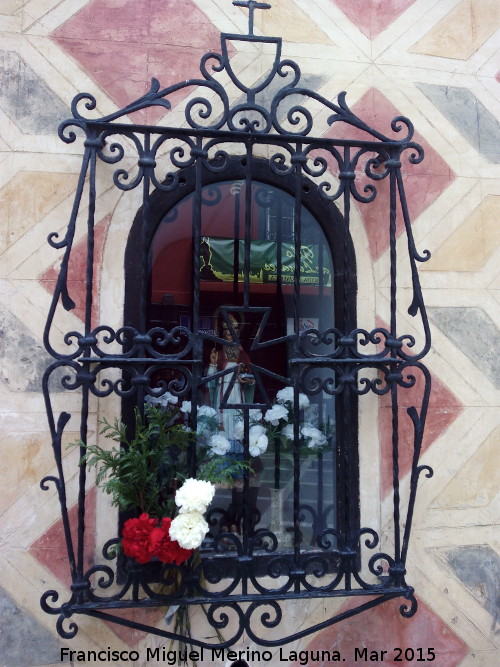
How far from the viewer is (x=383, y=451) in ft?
7.90

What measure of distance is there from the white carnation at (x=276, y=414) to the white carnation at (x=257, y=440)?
0.16 feet

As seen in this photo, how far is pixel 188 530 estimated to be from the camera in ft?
6.33

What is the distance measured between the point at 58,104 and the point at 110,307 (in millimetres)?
840

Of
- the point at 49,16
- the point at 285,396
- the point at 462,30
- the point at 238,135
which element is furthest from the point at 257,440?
the point at 462,30

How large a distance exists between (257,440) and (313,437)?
241 mm

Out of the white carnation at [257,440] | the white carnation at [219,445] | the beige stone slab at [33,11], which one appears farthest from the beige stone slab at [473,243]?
the beige stone slab at [33,11]

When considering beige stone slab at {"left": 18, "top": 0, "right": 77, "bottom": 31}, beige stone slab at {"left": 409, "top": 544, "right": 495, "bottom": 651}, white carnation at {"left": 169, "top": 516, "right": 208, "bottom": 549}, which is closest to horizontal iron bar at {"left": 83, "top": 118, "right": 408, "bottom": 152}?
beige stone slab at {"left": 18, "top": 0, "right": 77, "bottom": 31}

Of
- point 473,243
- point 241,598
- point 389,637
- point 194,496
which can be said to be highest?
point 473,243

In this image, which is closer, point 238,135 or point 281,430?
point 238,135

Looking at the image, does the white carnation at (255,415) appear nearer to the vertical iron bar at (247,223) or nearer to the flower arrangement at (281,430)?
the flower arrangement at (281,430)

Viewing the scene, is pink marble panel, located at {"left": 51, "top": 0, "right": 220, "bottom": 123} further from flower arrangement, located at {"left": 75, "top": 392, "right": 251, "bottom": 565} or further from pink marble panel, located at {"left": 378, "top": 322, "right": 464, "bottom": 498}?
pink marble panel, located at {"left": 378, "top": 322, "right": 464, "bottom": 498}

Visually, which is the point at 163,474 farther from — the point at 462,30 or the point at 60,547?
the point at 462,30

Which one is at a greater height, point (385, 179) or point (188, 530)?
point (385, 179)

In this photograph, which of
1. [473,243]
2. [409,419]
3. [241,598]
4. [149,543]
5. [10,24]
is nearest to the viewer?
[149,543]
